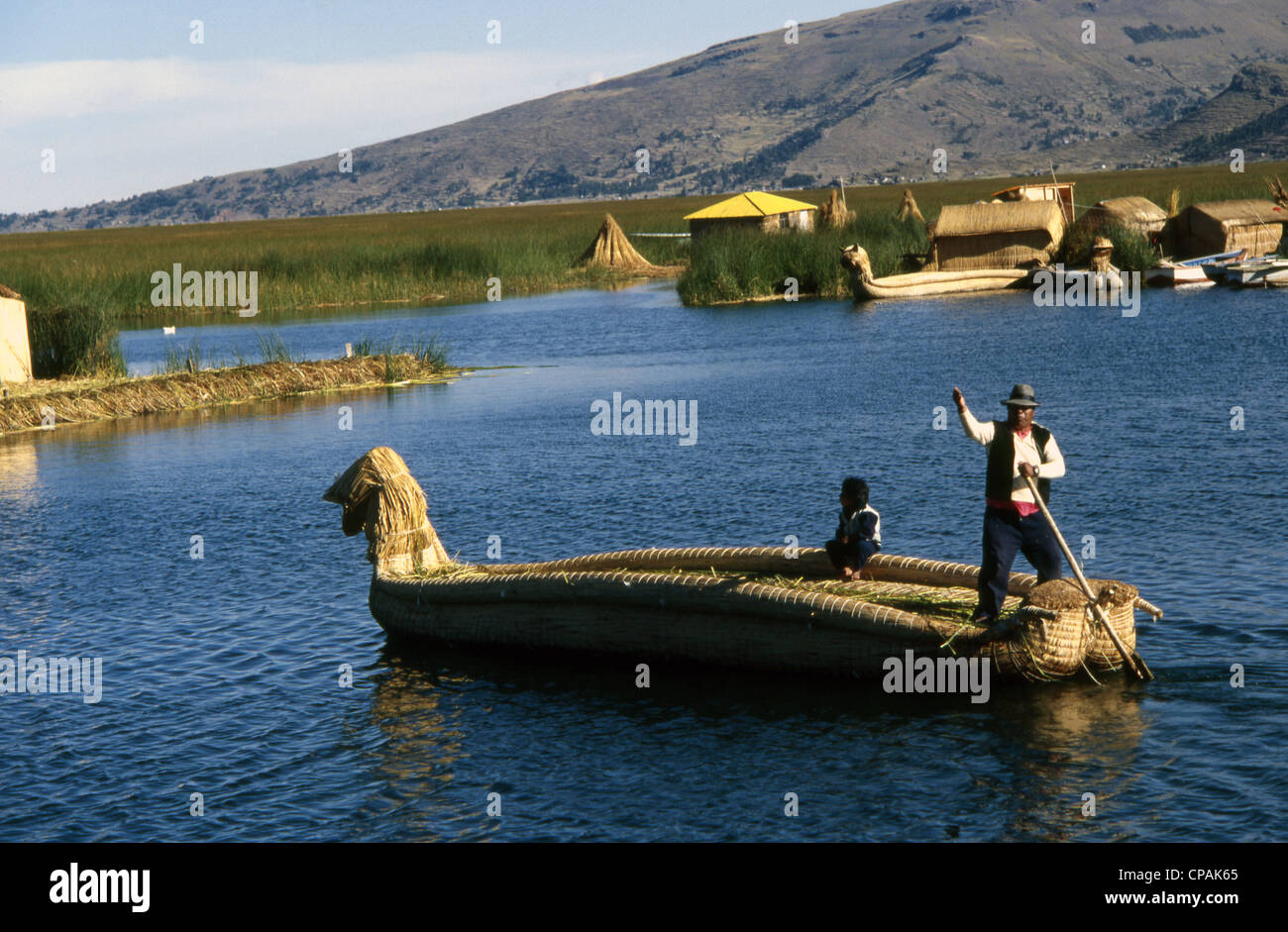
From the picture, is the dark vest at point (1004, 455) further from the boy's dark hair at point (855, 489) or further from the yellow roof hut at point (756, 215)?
the yellow roof hut at point (756, 215)

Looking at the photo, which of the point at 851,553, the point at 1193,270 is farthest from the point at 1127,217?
the point at 851,553

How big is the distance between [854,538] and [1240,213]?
43.9 m

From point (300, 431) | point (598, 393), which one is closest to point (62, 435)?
point (300, 431)

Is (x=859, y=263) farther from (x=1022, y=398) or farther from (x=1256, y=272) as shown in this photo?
(x=1022, y=398)

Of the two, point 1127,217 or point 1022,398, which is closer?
point 1022,398

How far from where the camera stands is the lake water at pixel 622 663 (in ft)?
33.3

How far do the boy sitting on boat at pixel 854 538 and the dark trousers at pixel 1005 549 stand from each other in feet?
4.84

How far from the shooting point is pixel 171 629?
1529 cm

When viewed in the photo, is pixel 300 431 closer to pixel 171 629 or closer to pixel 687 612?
pixel 171 629

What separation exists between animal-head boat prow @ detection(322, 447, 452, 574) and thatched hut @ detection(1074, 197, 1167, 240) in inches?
1653

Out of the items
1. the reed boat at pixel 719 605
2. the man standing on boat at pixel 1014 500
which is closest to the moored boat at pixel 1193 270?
the reed boat at pixel 719 605

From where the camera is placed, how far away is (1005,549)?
11.5m

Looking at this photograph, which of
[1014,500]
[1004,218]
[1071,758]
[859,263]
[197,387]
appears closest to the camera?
[1071,758]

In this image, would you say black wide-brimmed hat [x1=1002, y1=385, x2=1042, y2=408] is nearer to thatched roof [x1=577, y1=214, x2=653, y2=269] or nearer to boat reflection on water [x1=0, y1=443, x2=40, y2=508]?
boat reflection on water [x1=0, y1=443, x2=40, y2=508]
